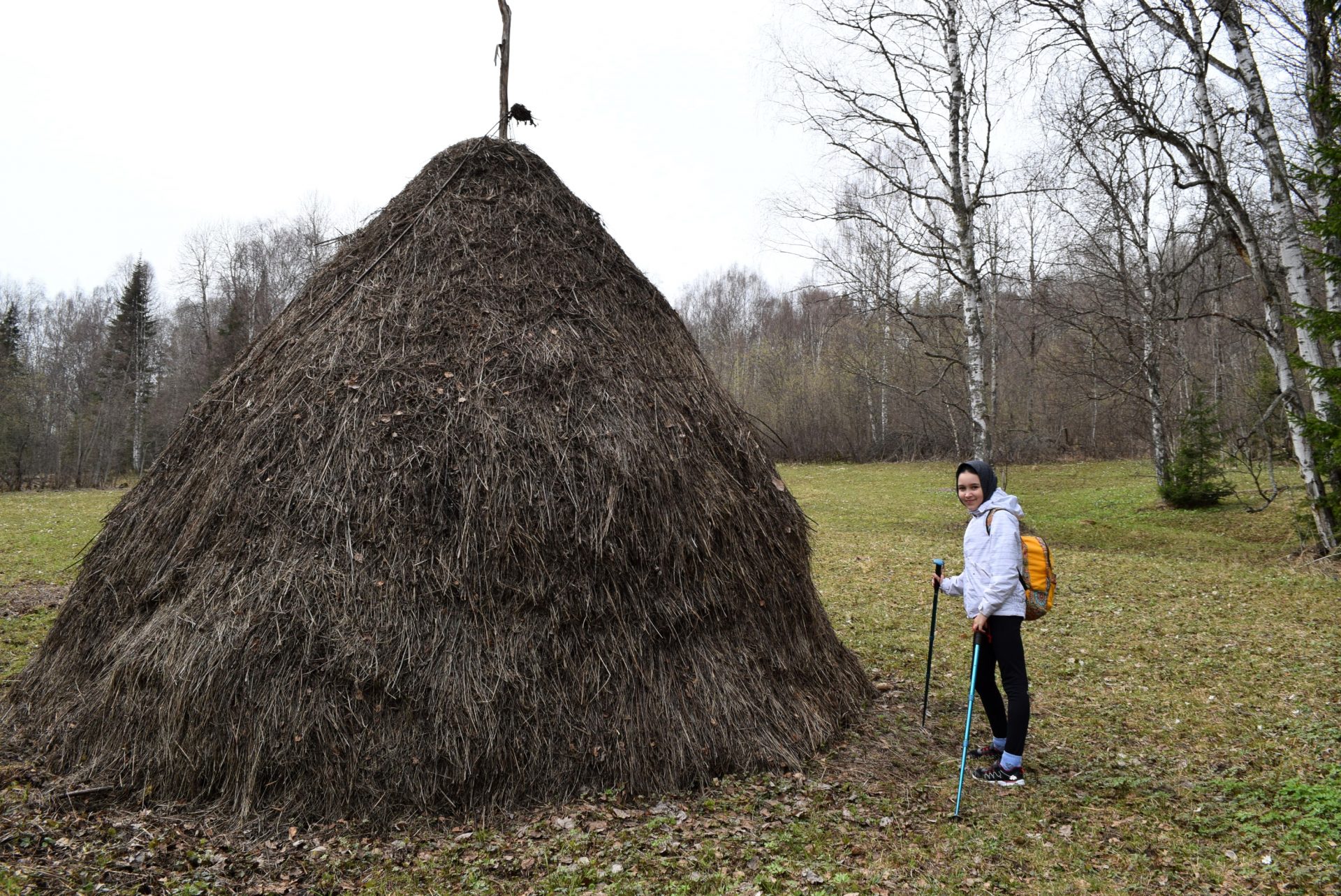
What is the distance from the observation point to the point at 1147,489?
883 inches

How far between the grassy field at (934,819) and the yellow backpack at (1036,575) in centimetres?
123

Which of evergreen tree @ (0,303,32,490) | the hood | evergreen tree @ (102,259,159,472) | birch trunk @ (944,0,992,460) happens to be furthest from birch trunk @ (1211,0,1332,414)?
evergreen tree @ (102,259,159,472)

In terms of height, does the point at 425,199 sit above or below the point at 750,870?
above

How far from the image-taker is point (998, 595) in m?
4.79

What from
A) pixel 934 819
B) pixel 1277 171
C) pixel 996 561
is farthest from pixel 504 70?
pixel 1277 171

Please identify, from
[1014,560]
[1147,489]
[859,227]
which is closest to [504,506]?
[1014,560]

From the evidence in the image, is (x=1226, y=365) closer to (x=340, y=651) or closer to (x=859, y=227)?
(x=859, y=227)

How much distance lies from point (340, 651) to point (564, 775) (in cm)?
147

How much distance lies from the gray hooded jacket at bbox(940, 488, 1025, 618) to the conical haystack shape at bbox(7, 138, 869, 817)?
1.23m

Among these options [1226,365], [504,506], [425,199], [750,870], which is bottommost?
[750,870]

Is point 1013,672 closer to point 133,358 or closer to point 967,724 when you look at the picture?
point 967,724

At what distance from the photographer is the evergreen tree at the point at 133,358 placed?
38.8m

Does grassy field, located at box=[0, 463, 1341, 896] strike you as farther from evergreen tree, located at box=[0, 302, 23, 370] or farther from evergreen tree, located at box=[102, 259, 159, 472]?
evergreen tree, located at box=[102, 259, 159, 472]

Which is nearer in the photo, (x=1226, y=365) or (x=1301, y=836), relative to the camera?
(x=1301, y=836)
